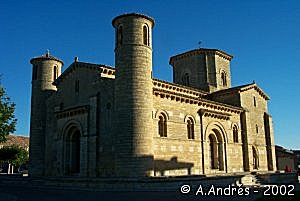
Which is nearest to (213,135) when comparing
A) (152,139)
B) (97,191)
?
(152,139)

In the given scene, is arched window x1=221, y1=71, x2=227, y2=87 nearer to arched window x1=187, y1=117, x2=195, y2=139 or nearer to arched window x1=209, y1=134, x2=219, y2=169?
arched window x1=209, y1=134, x2=219, y2=169

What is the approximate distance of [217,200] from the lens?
13.2 meters

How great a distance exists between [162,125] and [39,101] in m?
14.3

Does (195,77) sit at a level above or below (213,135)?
above

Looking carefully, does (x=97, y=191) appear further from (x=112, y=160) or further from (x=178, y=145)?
(x=178, y=145)

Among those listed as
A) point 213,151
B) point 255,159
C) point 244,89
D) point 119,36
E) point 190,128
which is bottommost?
point 255,159

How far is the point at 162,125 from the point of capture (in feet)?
77.4

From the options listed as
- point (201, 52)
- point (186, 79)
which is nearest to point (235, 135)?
point (186, 79)

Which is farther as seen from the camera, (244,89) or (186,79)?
(186,79)

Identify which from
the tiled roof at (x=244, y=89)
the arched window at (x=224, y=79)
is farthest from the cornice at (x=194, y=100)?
the arched window at (x=224, y=79)

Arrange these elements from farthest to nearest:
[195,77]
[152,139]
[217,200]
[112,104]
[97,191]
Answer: [195,77]
[112,104]
[152,139]
[97,191]
[217,200]

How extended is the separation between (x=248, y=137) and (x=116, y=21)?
1688 centimetres

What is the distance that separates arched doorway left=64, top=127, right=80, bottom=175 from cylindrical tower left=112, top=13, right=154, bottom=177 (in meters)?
6.69

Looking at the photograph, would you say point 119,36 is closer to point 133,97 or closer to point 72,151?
point 133,97
